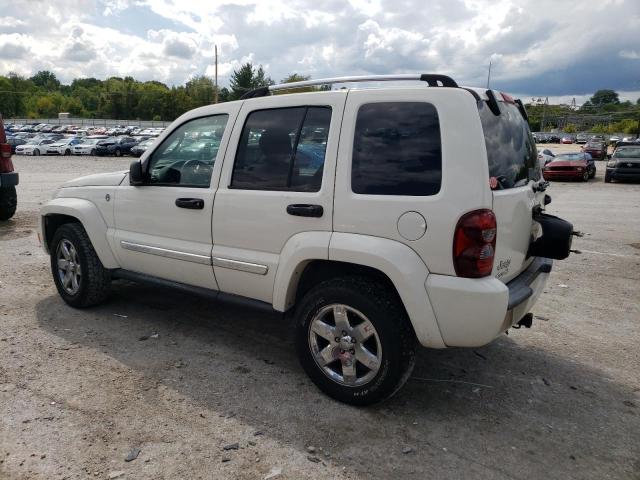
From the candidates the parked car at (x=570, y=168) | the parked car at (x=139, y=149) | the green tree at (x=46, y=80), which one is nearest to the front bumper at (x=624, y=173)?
the parked car at (x=570, y=168)

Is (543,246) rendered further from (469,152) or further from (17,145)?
(17,145)

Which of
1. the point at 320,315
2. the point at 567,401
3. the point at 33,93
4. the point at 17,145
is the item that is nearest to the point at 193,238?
the point at 320,315

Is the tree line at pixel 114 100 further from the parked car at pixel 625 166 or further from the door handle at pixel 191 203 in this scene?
the door handle at pixel 191 203

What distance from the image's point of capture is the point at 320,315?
3350 millimetres

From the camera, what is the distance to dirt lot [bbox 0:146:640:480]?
278 centimetres

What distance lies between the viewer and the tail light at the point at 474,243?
2.81m

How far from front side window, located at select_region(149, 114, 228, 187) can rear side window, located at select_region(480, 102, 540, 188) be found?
76.3 inches

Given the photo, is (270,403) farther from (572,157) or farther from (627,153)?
(572,157)

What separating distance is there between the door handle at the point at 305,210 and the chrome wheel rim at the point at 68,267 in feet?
8.34

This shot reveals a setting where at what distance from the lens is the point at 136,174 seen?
425 cm

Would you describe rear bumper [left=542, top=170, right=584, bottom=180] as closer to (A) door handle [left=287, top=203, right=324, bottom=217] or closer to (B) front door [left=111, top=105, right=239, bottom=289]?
(B) front door [left=111, top=105, right=239, bottom=289]

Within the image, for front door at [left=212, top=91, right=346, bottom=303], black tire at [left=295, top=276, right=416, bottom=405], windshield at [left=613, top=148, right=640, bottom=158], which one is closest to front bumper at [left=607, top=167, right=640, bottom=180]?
windshield at [left=613, top=148, right=640, bottom=158]

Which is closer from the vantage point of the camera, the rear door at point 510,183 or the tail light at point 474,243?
the tail light at point 474,243

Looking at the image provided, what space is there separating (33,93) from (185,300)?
165 m
